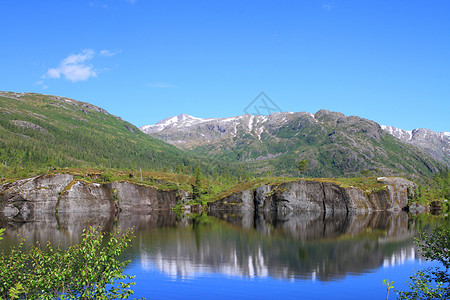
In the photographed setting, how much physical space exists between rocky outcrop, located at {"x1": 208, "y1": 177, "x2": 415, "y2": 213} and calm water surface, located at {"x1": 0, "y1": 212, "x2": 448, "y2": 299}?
62885 millimetres

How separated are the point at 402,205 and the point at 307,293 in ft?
437

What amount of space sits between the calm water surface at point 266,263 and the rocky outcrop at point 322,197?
62.9 m

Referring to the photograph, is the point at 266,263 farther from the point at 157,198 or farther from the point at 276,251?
the point at 157,198

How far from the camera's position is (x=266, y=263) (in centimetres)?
4891

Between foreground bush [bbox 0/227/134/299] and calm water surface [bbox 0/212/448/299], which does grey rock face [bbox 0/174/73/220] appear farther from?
foreground bush [bbox 0/227/134/299]

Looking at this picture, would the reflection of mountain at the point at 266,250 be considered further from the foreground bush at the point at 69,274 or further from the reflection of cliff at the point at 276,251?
the foreground bush at the point at 69,274

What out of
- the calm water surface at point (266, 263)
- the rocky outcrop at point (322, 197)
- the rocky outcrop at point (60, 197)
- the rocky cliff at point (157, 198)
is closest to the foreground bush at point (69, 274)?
the calm water surface at point (266, 263)

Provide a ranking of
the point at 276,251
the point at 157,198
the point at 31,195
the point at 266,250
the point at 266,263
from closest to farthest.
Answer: the point at 266,263, the point at 276,251, the point at 266,250, the point at 31,195, the point at 157,198

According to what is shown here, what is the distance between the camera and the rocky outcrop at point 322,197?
142625 mm

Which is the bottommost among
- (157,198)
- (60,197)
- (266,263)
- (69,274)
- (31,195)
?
(266,263)

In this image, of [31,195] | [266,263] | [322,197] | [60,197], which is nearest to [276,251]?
[266,263]

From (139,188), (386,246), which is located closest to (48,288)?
(386,246)

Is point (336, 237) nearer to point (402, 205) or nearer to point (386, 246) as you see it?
point (386, 246)

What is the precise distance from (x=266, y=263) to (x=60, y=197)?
103 metres
